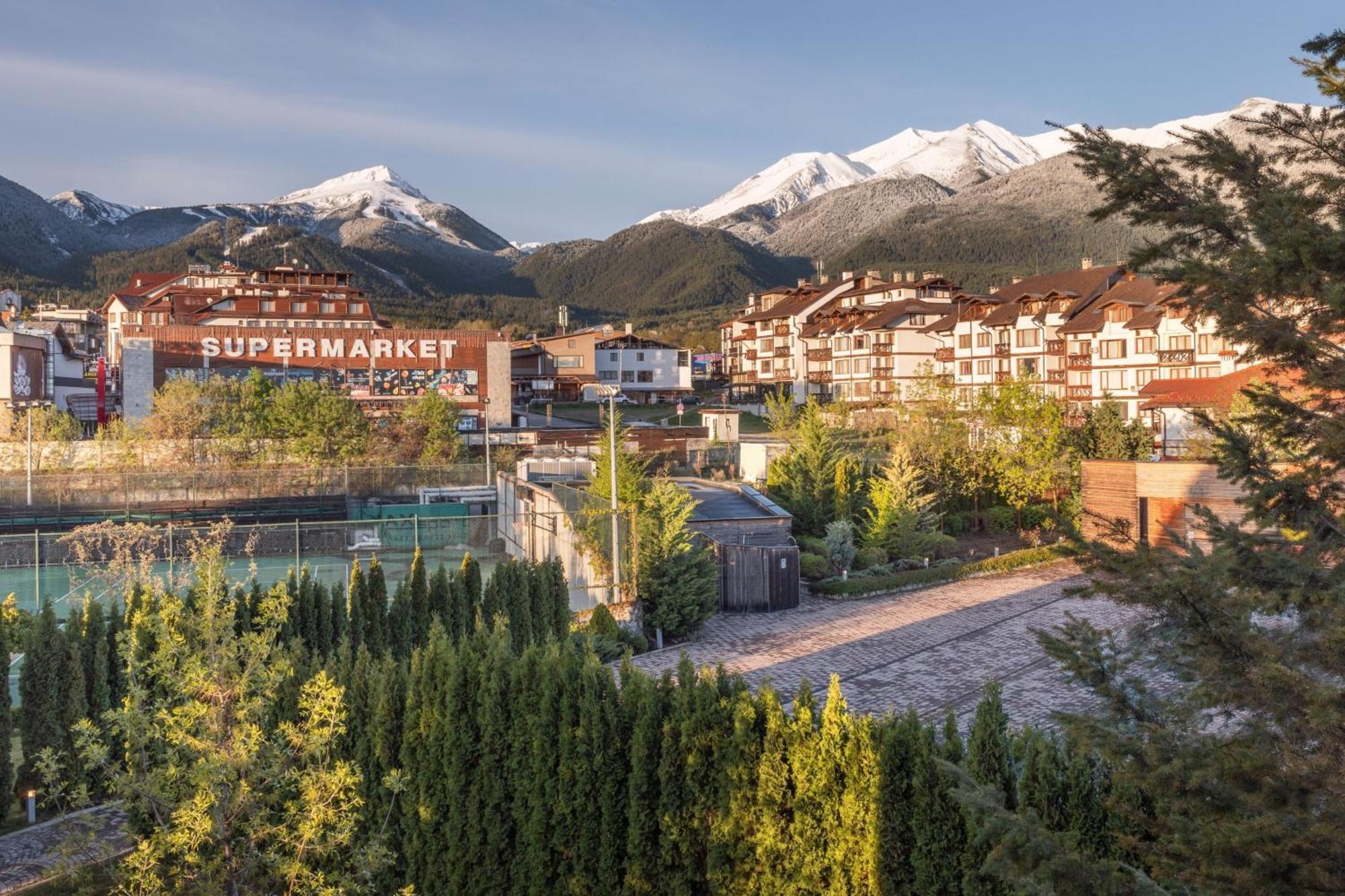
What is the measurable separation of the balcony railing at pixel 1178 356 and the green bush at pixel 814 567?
35.2 meters

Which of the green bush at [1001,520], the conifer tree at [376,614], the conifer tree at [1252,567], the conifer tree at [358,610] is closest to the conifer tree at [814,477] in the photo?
the green bush at [1001,520]

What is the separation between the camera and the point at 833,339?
74.8 metres

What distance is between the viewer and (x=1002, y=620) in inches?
774

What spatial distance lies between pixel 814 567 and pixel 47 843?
17.0 metres

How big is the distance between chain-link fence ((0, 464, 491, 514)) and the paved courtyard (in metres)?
18.2

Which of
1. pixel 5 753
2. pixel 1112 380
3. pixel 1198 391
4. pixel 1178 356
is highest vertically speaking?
pixel 1178 356

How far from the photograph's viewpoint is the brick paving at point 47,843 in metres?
8.90

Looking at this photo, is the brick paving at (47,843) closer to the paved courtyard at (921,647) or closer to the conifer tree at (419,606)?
the conifer tree at (419,606)

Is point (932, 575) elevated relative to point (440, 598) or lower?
lower

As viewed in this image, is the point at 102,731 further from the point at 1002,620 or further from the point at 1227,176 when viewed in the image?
the point at 1002,620

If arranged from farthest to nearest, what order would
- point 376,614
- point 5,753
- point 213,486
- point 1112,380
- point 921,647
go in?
point 1112,380
point 213,486
point 921,647
point 376,614
point 5,753

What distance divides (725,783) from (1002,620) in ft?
42.5

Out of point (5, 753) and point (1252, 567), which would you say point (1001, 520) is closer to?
point (5, 753)

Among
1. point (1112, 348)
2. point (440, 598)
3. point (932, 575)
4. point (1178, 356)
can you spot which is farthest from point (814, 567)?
point (1112, 348)
